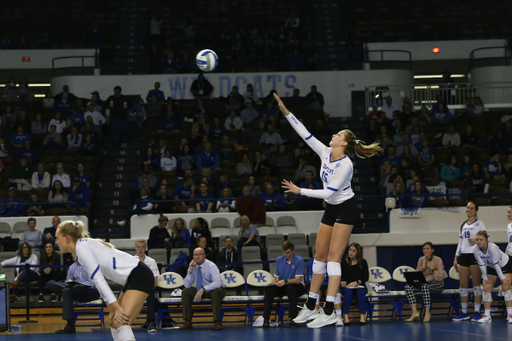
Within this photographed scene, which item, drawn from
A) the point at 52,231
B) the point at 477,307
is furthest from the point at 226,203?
the point at 477,307

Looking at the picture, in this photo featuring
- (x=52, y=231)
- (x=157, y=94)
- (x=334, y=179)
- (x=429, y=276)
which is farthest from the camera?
(x=157, y=94)

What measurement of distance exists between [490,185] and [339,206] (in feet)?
35.4

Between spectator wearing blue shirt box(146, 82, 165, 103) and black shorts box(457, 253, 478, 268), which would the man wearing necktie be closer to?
black shorts box(457, 253, 478, 268)

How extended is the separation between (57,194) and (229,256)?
16.1 ft

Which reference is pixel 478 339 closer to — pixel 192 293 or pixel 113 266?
pixel 113 266

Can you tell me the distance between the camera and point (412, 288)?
11703 millimetres

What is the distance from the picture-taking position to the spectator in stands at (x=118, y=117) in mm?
19297

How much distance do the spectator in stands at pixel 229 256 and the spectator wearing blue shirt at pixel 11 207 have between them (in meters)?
5.27

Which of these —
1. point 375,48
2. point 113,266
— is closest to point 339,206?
point 113,266

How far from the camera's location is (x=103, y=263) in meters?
5.79

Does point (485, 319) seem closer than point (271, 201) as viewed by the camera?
Yes

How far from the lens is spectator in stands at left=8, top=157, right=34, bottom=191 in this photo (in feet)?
53.7

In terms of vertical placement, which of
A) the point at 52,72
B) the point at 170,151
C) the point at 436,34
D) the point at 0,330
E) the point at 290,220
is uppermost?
the point at 436,34

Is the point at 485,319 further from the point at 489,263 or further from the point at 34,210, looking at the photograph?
the point at 34,210
